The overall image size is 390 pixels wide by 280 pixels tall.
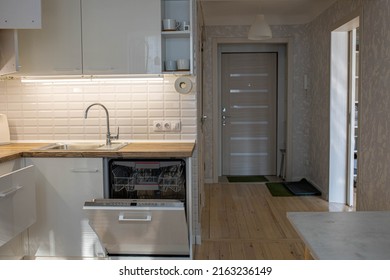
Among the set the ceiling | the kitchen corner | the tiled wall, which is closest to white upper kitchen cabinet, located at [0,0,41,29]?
the kitchen corner

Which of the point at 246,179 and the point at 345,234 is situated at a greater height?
the point at 345,234

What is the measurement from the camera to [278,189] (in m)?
5.13

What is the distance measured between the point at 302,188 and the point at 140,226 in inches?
118

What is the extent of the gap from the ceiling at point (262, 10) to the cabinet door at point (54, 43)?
1784mm

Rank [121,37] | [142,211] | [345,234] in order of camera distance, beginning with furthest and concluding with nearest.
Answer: [121,37] → [142,211] → [345,234]

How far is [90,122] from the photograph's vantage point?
3.15m

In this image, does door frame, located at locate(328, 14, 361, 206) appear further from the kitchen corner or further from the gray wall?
the kitchen corner

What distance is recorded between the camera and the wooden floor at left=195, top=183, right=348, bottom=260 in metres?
3.04

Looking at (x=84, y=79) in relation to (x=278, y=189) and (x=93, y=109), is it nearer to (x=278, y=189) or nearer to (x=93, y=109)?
(x=93, y=109)

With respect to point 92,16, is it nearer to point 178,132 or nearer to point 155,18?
point 155,18

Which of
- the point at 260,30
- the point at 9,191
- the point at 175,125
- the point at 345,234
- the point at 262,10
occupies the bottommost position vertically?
the point at 9,191

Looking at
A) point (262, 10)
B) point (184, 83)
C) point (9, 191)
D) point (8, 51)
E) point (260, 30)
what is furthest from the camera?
point (262, 10)

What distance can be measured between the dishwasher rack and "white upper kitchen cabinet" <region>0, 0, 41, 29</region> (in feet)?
3.17

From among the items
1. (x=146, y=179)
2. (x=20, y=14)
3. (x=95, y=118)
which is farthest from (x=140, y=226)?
(x=20, y=14)
